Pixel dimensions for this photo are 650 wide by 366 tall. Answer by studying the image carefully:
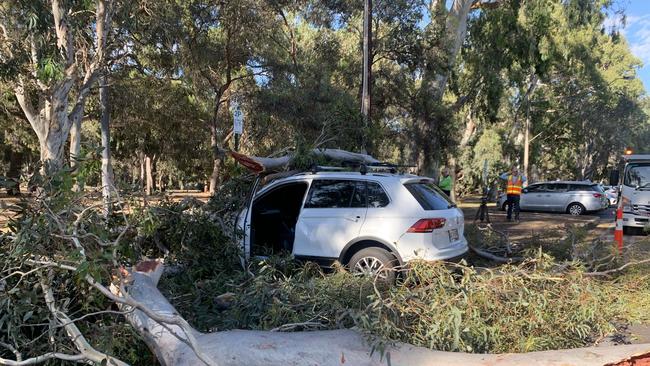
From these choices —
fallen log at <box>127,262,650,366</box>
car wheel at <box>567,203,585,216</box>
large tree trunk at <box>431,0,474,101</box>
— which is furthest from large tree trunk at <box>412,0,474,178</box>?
fallen log at <box>127,262,650,366</box>

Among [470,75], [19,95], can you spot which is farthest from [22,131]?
[470,75]

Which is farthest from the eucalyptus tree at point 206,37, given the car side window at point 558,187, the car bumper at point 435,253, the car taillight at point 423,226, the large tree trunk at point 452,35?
the car side window at point 558,187

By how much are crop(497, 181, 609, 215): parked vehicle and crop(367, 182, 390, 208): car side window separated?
18621 millimetres

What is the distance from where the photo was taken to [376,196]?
22.8 ft

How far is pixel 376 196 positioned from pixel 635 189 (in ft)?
35.2

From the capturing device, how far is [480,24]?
66.0 feet

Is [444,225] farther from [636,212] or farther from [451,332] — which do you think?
[636,212]

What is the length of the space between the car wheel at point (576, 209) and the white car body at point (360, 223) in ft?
58.2

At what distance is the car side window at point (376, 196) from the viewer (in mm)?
6879

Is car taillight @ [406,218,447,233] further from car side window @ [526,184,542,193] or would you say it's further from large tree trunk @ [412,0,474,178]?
car side window @ [526,184,542,193]

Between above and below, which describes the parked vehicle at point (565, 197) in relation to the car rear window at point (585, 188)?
below

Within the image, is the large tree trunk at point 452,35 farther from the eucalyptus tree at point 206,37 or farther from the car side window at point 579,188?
the car side window at point 579,188

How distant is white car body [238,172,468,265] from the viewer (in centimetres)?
664

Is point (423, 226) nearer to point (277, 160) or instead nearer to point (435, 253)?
point (435, 253)
